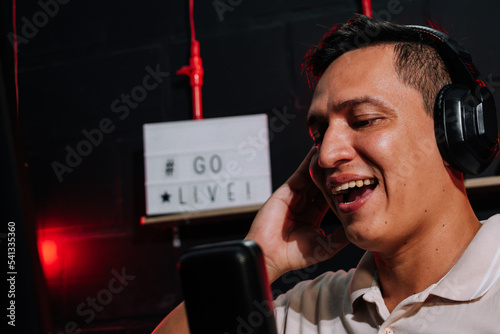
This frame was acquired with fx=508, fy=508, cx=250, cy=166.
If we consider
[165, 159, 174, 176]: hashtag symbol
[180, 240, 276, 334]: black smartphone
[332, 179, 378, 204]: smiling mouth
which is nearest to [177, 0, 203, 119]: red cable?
[165, 159, 174, 176]: hashtag symbol

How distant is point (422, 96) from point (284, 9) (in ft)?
2.91

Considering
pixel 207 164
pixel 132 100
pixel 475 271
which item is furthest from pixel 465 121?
pixel 132 100

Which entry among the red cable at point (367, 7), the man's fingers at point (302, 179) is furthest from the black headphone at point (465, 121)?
the red cable at point (367, 7)

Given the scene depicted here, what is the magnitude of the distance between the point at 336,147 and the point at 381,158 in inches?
3.6

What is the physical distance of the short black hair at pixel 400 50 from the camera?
1.02 m

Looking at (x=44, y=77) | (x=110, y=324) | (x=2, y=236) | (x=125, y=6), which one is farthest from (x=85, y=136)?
(x=2, y=236)

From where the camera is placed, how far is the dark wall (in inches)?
66.5

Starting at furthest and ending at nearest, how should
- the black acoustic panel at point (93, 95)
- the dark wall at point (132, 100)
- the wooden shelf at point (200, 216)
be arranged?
the black acoustic panel at point (93, 95)
the dark wall at point (132, 100)
the wooden shelf at point (200, 216)

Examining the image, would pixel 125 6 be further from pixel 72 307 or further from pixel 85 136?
pixel 72 307

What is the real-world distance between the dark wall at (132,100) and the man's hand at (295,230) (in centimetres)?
36

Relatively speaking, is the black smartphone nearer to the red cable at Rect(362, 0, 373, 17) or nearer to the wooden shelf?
the wooden shelf

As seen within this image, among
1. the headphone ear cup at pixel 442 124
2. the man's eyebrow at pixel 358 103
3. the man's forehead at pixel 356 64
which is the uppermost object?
the man's forehead at pixel 356 64

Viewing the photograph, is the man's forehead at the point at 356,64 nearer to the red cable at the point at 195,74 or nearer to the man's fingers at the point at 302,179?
the man's fingers at the point at 302,179

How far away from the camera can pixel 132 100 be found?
6.10ft
